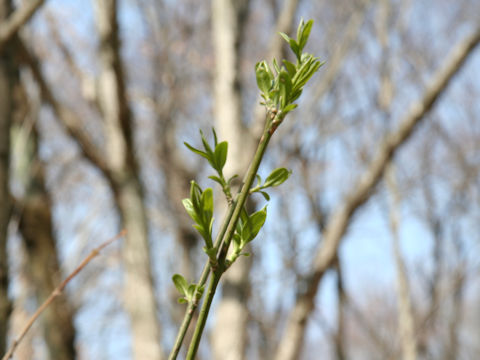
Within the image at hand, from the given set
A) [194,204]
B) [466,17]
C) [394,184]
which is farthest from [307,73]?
[466,17]

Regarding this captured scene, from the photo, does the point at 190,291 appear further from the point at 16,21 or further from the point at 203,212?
the point at 16,21

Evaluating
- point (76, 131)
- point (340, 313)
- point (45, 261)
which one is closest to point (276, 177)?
point (45, 261)

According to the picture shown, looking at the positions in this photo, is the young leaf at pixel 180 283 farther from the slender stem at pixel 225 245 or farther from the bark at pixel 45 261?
the bark at pixel 45 261

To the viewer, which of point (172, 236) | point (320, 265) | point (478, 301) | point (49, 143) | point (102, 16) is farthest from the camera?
point (478, 301)

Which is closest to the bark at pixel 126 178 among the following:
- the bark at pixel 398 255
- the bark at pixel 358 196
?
the bark at pixel 358 196

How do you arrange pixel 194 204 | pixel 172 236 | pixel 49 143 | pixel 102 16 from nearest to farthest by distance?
pixel 194 204
pixel 102 16
pixel 49 143
pixel 172 236

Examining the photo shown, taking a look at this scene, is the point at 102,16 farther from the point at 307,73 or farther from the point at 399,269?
the point at 399,269

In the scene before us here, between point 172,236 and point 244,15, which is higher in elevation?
point 172,236

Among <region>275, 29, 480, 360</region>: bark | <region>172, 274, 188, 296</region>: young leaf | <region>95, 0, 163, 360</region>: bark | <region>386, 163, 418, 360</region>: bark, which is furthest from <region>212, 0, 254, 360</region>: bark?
<region>386, 163, 418, 360</region>: bark
